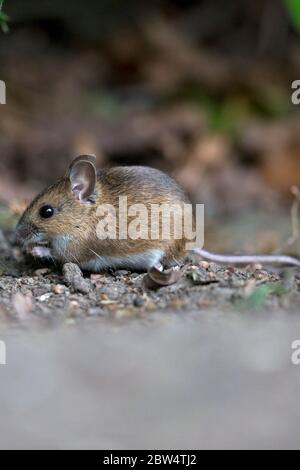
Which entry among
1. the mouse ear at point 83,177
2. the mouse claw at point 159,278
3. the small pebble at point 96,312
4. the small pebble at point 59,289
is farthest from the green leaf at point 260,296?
the mouse ear at point 83,177

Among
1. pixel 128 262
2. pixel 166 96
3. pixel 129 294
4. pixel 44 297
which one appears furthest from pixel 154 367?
pixel 166 96

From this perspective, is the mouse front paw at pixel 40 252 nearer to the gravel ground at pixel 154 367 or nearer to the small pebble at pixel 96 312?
the gravel ground at pixel 154 367

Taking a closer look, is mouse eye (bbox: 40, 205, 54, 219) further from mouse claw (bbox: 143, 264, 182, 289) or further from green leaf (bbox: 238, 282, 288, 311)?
green leaf (bbox: 238, 282, 288, 311)

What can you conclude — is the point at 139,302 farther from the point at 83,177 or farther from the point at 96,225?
the point at 83,177

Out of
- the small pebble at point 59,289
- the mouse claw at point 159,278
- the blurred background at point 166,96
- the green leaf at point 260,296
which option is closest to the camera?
the green leaf at point 260,296

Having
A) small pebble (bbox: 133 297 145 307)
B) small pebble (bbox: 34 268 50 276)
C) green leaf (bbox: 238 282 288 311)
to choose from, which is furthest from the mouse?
green leaf (bbox: 238 282 288 311)

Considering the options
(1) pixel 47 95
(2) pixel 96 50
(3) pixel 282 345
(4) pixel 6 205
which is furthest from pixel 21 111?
(3) pixel 282 345
